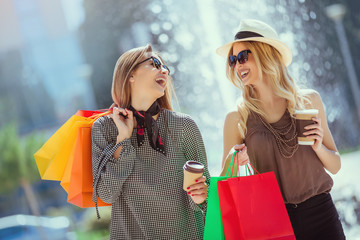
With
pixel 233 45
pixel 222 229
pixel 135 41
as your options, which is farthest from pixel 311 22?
pixel 222 229

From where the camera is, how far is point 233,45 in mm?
2471

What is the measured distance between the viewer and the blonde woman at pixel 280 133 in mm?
2176

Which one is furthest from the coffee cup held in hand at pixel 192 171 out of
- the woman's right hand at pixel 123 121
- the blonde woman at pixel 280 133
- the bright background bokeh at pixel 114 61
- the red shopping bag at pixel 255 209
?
the bright background bokeh at pixel 114 61

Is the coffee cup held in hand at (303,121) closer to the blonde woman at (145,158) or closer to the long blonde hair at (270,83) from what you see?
the long blonde hair at (270,83)

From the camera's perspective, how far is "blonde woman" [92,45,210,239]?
2023mm

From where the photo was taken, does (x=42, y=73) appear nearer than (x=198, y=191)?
No

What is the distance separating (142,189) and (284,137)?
0.84 m

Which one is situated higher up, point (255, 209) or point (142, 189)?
point (142, 189)

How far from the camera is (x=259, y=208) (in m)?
1.97

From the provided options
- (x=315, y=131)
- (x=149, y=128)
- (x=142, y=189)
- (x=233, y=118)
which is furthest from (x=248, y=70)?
(x=142, y=189)

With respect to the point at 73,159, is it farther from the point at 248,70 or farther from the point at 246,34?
the point at 246,34

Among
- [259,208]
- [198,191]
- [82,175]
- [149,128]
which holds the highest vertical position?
[149,128]

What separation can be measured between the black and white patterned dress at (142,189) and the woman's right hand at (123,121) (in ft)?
0.14

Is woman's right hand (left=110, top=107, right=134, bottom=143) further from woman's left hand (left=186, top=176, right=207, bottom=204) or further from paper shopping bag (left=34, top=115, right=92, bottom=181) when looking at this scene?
woman's left hand (left=186, top=176, right=207, bottom=204)
